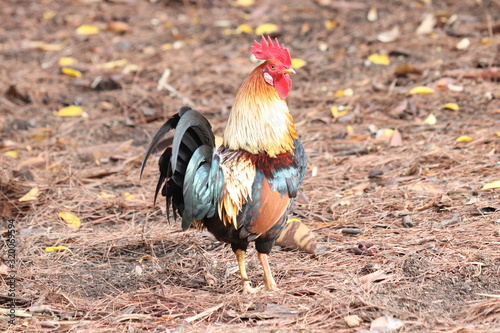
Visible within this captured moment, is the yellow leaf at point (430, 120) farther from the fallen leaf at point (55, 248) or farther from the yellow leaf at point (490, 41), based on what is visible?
the fallen leaf at point (55, 248)

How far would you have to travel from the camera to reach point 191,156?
3594 mm

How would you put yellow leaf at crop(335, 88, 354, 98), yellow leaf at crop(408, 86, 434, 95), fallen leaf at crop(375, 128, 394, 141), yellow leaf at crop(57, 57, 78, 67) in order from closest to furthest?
1. fallen leaf at crop(375, 128, 394, 141)
2. yellow leaf at crop(408, 86, 434, 95)
3. yellow leaf at crop(335, 88, 354, 98)
4. yellow leaf at crop(57, 57, 78, 67)

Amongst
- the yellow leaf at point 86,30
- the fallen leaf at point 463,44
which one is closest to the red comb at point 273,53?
the fallen leaf at point 463,44

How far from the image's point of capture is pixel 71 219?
4961 millimetres

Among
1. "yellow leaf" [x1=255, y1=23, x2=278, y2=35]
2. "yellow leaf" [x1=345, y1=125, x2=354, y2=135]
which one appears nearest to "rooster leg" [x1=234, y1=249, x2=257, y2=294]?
"yellow leaf" [x1=345, y1=125, x2=354, y2=135]

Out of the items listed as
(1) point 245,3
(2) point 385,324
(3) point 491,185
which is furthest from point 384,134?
(1) point 245,3

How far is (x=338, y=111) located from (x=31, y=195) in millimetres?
3231

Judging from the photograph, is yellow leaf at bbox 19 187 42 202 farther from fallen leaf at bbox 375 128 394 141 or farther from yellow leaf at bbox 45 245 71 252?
fallen leaf at bbox 375 128 394 141

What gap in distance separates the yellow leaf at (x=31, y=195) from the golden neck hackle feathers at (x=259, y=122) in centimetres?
207

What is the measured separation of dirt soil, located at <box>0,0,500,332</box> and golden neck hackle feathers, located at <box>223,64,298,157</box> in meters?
0.81

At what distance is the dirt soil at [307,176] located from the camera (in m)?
3.52

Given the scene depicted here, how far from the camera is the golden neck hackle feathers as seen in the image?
12.3 ft

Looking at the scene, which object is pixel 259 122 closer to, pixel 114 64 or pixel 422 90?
pixel 422 90

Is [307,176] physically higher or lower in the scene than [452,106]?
lower
